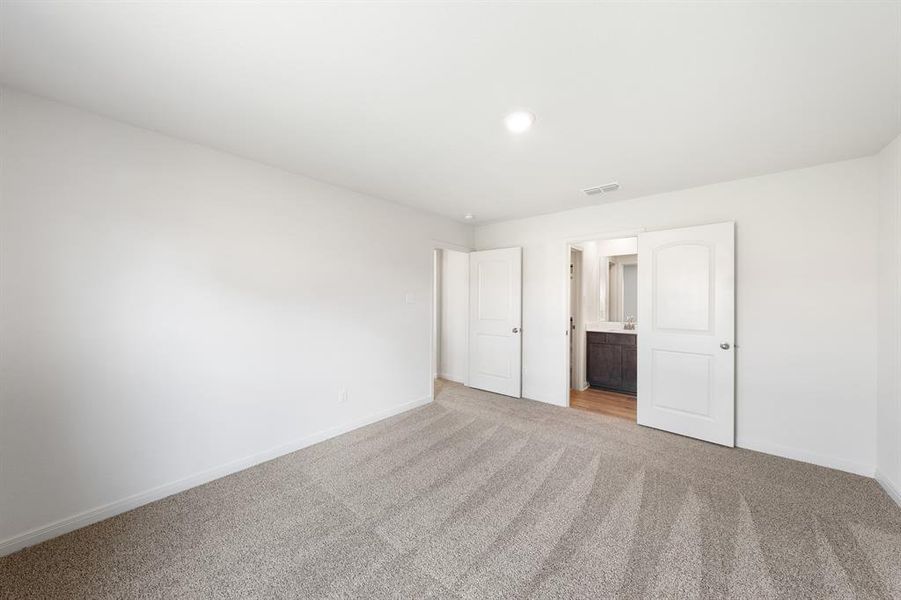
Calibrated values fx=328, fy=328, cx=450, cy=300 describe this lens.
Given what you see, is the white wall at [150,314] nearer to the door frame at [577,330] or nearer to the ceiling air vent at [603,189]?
the ceiling air vent at [603,189]

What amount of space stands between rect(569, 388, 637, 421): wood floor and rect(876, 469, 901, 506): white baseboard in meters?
1.66

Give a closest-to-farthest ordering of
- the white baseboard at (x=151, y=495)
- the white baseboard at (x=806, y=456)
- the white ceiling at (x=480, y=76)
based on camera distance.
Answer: the white ceiling at (x=480, y=76) → the white baseboard at (x=151, y=495) → the white baseboard at (x=806, y=456)

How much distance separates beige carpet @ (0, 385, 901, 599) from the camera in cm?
154

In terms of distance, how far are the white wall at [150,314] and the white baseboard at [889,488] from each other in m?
4.07

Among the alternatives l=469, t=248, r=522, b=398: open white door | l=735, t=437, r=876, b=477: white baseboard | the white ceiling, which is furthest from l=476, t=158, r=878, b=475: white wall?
l=469, t=248, r=522, b=398: open white door

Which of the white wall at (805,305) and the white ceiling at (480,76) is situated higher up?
the white ceiling at (480,76)

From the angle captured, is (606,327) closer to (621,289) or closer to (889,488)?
(621,289)

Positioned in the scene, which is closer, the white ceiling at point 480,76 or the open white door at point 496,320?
the white ceiling at point 480,76

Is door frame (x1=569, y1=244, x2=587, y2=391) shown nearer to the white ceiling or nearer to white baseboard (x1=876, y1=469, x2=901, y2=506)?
the white ceiling

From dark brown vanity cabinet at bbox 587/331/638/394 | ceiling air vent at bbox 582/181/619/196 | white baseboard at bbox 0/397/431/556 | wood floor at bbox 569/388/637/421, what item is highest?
ceiling air vent at bbox 582/181/619/196

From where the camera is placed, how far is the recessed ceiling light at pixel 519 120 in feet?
6.27

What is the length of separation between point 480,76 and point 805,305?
318 centimetres

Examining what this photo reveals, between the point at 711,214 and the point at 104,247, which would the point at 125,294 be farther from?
the point at 711,214

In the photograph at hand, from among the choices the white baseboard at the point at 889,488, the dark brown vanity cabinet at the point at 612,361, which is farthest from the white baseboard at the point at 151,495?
the white baseboard at the point at 889,488
